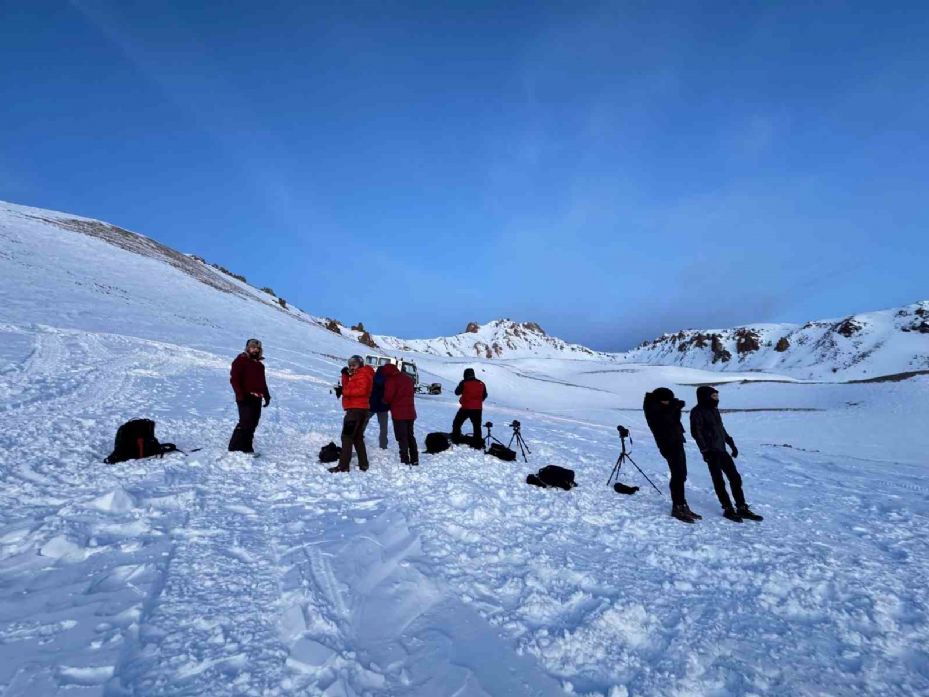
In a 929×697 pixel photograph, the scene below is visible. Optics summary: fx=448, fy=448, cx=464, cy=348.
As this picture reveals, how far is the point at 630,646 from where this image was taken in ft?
12.4

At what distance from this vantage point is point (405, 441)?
951 centimetres

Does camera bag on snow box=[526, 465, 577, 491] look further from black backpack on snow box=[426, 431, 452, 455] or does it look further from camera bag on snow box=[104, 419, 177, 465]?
camera bag on snow box=[104, 419, 177, 465]

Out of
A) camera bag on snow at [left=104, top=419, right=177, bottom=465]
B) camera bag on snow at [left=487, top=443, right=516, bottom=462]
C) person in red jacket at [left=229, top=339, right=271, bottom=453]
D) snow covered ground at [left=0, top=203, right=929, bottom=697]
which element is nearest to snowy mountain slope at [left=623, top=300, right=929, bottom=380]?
camera bag on snow at [left=487, top=443, right=516, bottom=462]

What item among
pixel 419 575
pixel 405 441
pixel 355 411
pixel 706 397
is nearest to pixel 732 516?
pixel 706 397

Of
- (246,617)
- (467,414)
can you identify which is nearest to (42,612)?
(246,617)

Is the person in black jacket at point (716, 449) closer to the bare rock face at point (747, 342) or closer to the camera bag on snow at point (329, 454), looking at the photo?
the camera bag on snow at point (329, 454)

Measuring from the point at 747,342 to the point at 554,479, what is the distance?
188209mm

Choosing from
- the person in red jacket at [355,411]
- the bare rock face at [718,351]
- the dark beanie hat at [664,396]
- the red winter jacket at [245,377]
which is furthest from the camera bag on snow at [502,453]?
the bare rock face at [718,351]

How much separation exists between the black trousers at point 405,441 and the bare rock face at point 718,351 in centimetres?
18938

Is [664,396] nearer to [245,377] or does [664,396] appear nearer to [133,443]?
[245,377]

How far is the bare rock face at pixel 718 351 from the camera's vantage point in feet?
563

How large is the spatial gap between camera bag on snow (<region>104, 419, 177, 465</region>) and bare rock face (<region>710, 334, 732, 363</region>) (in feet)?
634

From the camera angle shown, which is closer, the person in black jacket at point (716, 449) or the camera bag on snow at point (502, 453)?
the person in black jacket at point (716, 449)

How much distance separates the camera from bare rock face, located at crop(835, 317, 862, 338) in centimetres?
13225
